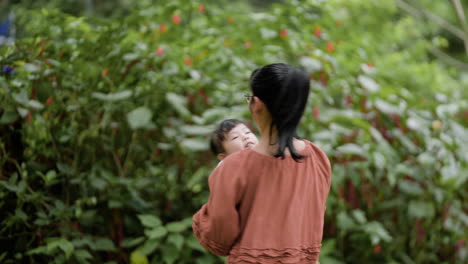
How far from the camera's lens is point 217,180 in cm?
127

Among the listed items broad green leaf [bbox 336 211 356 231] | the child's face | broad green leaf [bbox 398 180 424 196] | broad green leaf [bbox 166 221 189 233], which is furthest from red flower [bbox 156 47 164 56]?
broad green leaf [bbox 398 180 424 196]

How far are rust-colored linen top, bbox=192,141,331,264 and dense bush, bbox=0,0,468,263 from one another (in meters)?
0.89

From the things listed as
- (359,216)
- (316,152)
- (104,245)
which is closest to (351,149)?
(359,216)

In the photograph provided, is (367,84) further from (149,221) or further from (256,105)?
(256,105)

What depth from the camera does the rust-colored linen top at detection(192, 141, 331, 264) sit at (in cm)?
126

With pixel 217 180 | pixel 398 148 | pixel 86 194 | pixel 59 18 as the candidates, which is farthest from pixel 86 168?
pixel 398 148

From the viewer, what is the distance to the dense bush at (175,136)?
2104 mm

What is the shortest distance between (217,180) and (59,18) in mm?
1552

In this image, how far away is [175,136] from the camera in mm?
2387

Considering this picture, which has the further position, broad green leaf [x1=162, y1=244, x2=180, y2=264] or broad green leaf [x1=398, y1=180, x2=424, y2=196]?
broad green leaf [x1=398, y1=180, x2=424, y2=196]

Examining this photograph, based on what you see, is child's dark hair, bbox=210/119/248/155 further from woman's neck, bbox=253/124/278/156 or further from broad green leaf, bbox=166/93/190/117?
broad green leaf, bbox=166/93/190/117

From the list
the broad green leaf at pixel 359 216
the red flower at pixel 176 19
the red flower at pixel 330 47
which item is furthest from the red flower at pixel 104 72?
the broad green leaf at pixel 359 216

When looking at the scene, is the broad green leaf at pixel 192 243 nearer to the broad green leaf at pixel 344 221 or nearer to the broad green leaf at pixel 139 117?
the broad green leaf at pixel 139 117

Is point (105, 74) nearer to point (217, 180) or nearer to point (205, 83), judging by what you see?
point (205, 83)
